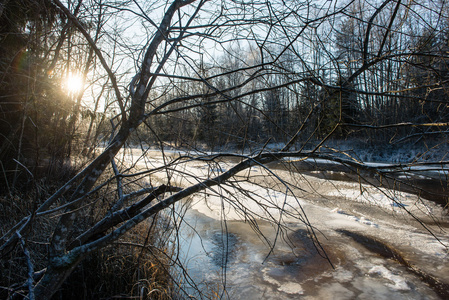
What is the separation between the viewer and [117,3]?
237cm

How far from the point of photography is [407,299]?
12.5 feet

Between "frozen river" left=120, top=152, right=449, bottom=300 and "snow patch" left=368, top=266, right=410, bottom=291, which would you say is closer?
"frozen river" left=120, top=152, right=449, bottom=300

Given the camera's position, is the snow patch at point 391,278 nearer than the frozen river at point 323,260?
No

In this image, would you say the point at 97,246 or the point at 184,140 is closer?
the point at 97,246

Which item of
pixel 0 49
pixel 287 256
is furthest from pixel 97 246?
pixel 0 49

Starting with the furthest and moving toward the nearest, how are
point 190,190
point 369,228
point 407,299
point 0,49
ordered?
point 369,228 → point 0,49 → point 407,299 → point 190,190

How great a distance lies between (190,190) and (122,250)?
2.50 metres

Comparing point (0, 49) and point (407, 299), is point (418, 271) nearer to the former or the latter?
point (407, 299)

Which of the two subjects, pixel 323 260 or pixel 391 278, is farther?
pixel 323 260

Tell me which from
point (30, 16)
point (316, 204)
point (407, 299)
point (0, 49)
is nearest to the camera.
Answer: point (407, 299)

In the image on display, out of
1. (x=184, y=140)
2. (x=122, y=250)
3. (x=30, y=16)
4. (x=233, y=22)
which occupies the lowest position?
(x=122, y=250)

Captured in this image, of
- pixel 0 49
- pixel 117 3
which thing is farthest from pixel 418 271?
pixel 0 49

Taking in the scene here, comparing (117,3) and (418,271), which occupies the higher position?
(117,3)

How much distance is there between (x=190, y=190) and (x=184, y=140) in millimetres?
532
